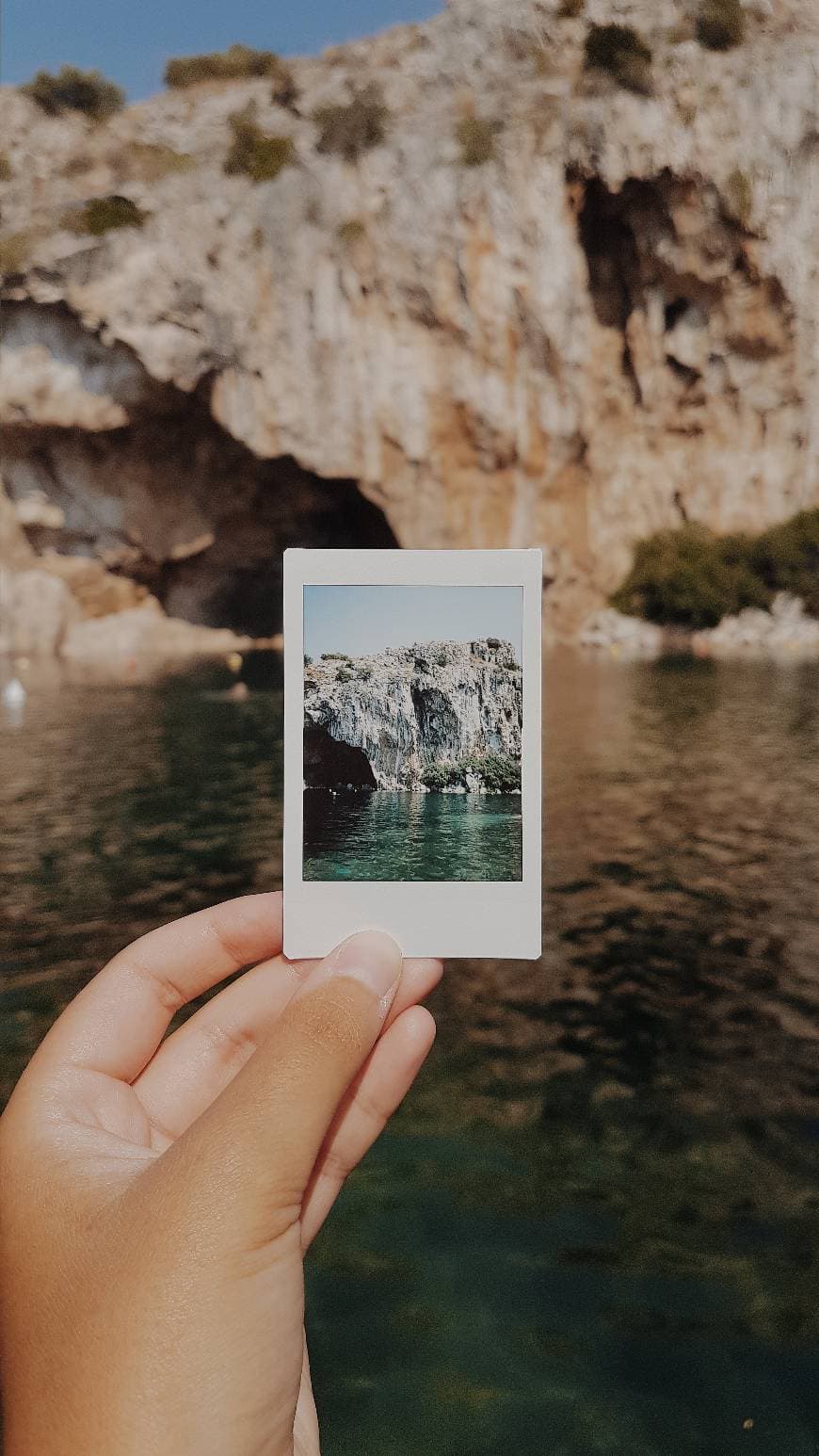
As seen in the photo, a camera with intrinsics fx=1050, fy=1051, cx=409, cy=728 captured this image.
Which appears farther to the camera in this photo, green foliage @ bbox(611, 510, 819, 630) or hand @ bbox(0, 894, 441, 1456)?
green foliage @ bbox(611, 510, 819, 630)

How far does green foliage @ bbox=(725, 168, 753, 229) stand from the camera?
4900 centimetres

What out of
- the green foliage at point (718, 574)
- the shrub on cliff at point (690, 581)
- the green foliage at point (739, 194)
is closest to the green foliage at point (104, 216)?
the green foliage at point (739, 194)

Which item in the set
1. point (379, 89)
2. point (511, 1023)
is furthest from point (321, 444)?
point (511, 1023)

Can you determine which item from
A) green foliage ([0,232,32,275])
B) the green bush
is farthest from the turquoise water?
the green bush

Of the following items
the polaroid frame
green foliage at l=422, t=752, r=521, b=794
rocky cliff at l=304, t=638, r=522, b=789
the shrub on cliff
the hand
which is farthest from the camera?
the shrub on cliff

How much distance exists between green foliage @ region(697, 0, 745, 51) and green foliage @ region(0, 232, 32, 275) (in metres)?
34.2

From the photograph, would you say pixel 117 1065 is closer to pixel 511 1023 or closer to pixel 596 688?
pixel 511 1023

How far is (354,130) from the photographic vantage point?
47438 mm

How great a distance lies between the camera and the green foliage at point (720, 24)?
168ft

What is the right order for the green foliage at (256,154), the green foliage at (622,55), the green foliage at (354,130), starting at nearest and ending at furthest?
1. the green foliage at (256,154)
2. the green foliage at (354,130)
3. the green foliage at (622,55)

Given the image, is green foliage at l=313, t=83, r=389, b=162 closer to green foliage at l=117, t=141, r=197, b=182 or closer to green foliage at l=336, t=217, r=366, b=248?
green foliage at l=336, t=217, r=366, b=248

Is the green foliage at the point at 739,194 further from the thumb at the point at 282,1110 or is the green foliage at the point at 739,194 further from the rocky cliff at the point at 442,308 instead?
the thumb at the point at 282,1110

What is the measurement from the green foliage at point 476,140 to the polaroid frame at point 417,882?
50410mm

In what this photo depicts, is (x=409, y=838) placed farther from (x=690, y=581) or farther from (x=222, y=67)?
(x=222, y=67)
